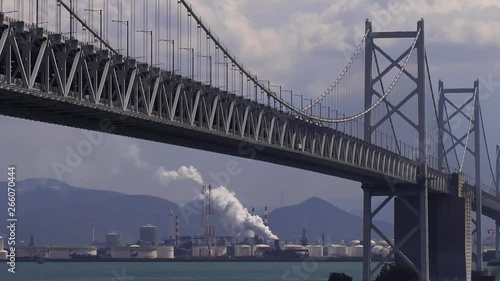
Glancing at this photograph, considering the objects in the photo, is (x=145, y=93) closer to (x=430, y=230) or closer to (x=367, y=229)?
(x=367, y=229)

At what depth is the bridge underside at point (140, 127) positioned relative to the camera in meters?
42.9

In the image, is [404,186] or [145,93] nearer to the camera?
[145,93]

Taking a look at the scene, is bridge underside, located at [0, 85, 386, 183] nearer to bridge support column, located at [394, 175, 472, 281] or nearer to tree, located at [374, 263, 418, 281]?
tree, located at [374, 263, 418, 281]

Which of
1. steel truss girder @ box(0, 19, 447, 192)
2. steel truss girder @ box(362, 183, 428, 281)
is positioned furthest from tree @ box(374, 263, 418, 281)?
steel truss girder @ box(0, 19, 447, 192)

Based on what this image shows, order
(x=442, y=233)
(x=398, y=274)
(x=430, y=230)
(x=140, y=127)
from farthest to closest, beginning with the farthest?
(x=430, y=230), (x=442, y=233), (x=398, y=274), (x=140, y=127)

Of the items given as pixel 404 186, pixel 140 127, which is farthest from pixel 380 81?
pixel 140 127

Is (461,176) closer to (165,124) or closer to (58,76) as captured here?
(165,124)

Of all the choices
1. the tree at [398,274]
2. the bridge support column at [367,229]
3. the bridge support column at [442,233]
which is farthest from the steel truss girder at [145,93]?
the bridge support column at [442,233]

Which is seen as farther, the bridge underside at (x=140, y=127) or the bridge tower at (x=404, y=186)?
the bridge tower at (x=404, y=186)

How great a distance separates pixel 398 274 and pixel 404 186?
5.68m

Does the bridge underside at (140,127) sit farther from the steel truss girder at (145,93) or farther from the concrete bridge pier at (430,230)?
the concrete bridge pier at (430,230)

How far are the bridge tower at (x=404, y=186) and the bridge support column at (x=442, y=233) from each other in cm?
11

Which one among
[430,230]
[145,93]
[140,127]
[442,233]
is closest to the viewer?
[145,93]

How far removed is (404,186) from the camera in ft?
300
